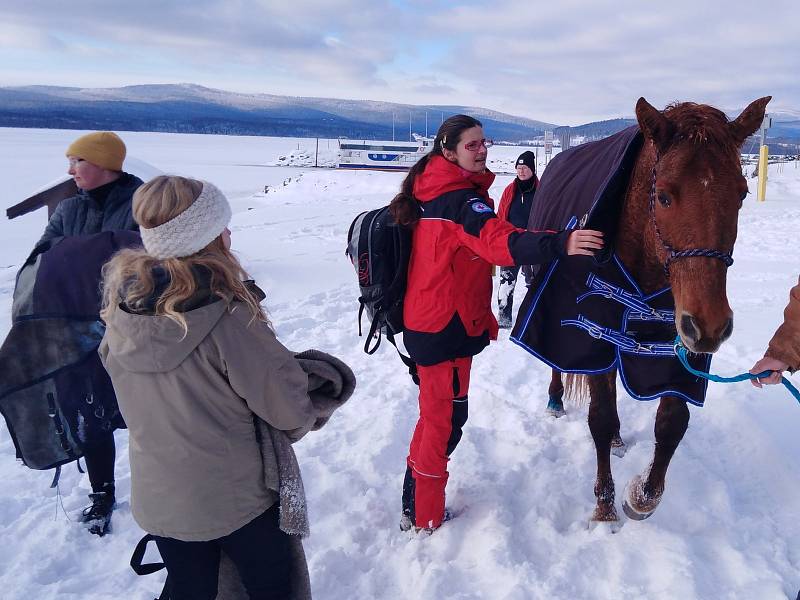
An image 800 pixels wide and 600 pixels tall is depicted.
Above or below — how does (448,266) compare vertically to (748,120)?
below

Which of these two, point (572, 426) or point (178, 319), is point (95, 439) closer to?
point (178, 319)

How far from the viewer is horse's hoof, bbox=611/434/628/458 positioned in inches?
130

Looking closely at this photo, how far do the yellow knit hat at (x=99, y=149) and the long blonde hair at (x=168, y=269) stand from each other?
4.04 ft

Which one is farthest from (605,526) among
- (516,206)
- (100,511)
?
(516,206)

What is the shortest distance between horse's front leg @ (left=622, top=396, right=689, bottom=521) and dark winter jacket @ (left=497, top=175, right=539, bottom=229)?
314 centimetres

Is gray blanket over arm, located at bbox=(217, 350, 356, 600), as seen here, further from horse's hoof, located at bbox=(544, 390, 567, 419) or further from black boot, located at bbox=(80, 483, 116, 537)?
horse's hoof, located at bbox=(544, 390, 567, 419)

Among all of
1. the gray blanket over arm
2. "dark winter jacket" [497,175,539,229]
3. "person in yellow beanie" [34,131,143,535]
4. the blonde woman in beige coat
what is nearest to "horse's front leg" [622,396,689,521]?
the gray blanket over arm

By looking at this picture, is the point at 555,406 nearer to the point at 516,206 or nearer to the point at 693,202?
the point at 693,202

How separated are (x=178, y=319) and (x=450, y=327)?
1.25m

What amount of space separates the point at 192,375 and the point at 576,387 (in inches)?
103

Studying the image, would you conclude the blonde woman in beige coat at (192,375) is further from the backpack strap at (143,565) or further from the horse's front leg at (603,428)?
the horse's front leg at (603,428)

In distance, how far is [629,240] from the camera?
226cm

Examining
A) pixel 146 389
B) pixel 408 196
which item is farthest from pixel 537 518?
pixel 146 389

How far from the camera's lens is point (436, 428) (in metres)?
2.49
